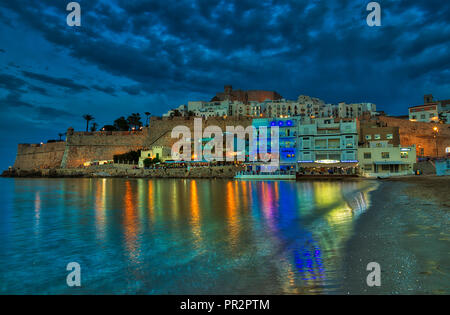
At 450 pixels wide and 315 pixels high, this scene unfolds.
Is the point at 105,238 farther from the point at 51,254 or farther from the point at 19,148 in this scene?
the point at 19,148

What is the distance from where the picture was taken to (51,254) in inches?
261

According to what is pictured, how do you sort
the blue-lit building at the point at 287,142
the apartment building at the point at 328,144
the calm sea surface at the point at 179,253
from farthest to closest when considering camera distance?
the blue-lit building at the point at 287,142, the apartment building at the point at 328,144, the calm sea surface at the point at 179,253

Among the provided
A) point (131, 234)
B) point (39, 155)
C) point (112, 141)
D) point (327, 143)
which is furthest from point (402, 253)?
point (39, 155)

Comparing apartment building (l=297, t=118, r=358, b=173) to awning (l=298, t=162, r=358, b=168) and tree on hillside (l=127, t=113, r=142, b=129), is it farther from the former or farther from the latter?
tree on hillside (l=127, t=113, r=142, b=129)

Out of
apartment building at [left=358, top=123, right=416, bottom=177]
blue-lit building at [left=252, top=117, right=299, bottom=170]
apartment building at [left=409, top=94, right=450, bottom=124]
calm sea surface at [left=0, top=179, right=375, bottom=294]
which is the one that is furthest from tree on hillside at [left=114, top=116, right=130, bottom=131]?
calm sea surface at [left=0, top=179, right=375, bottom=294]

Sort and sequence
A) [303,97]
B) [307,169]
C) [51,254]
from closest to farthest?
[51,254] → [307,169] → [303,97]

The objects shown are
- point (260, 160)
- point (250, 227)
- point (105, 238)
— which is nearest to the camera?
point (105, 238)

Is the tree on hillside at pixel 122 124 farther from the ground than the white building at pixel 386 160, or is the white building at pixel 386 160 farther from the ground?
the tree on hillside at pixel 122 124

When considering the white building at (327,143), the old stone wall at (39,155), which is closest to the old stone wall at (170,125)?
the white building at (327,143)

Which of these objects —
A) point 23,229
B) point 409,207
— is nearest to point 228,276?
point 23,229

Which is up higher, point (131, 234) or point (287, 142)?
point (287, 142)

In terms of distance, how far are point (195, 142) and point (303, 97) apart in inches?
1893

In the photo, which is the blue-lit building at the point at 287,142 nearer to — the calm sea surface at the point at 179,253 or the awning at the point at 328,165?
the awning at the point at 328,165

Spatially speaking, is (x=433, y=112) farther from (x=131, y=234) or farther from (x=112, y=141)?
(x=131, y=234)
